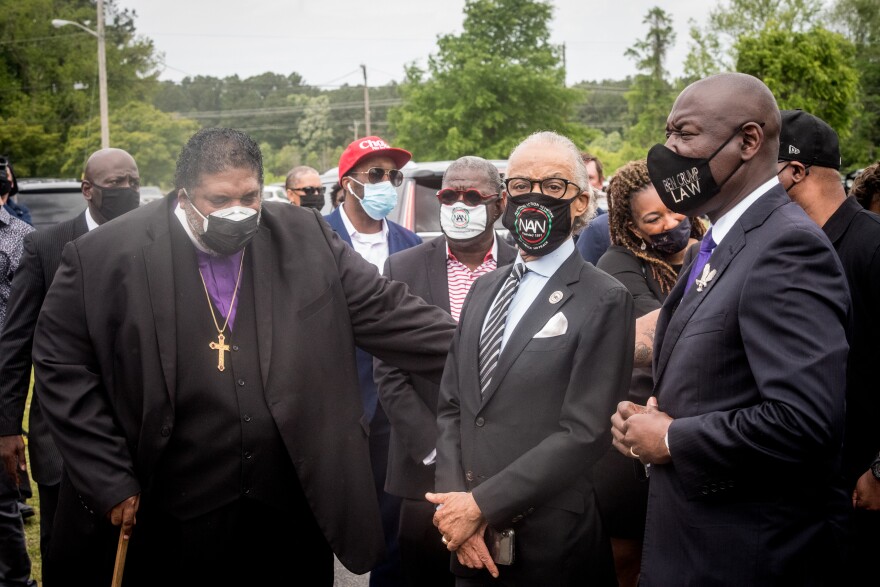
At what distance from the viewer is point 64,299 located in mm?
3141

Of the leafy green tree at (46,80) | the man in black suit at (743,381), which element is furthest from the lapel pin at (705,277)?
the leafy green tree at (46,80)

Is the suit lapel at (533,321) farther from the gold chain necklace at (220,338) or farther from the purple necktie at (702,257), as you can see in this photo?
the gold chain necklace at (220,338)

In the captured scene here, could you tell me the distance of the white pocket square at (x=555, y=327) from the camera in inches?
122

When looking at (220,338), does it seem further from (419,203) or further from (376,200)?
(419,203)

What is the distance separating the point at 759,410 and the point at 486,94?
29778mm

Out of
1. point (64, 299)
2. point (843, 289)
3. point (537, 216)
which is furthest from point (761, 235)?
point (64, 299)

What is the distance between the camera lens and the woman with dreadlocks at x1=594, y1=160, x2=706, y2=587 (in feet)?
12.1

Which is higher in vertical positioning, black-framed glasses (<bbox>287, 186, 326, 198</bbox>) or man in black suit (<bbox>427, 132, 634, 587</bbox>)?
black-framed glasses (<bbox>287, 186, 326, 198</bbox>)

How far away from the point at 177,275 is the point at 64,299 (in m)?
0.40

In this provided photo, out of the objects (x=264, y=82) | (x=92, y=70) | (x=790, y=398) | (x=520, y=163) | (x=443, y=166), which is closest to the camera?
(x=790, y=398)

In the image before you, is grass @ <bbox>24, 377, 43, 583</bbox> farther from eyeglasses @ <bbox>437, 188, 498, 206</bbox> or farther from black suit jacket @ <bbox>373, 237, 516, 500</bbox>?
eyeglasses @ <bbox>437, 188, 498, 206</bbox>

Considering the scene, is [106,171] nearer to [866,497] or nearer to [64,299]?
[64,299]

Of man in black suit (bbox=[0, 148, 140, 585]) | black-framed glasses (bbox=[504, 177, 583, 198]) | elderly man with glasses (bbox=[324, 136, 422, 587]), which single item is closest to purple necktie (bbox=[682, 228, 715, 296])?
black-framed glasses (bbox=[504, 177, 583, 198])

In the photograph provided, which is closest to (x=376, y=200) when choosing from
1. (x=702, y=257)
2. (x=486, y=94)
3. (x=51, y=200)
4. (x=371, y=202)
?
(x=371, y=202)
